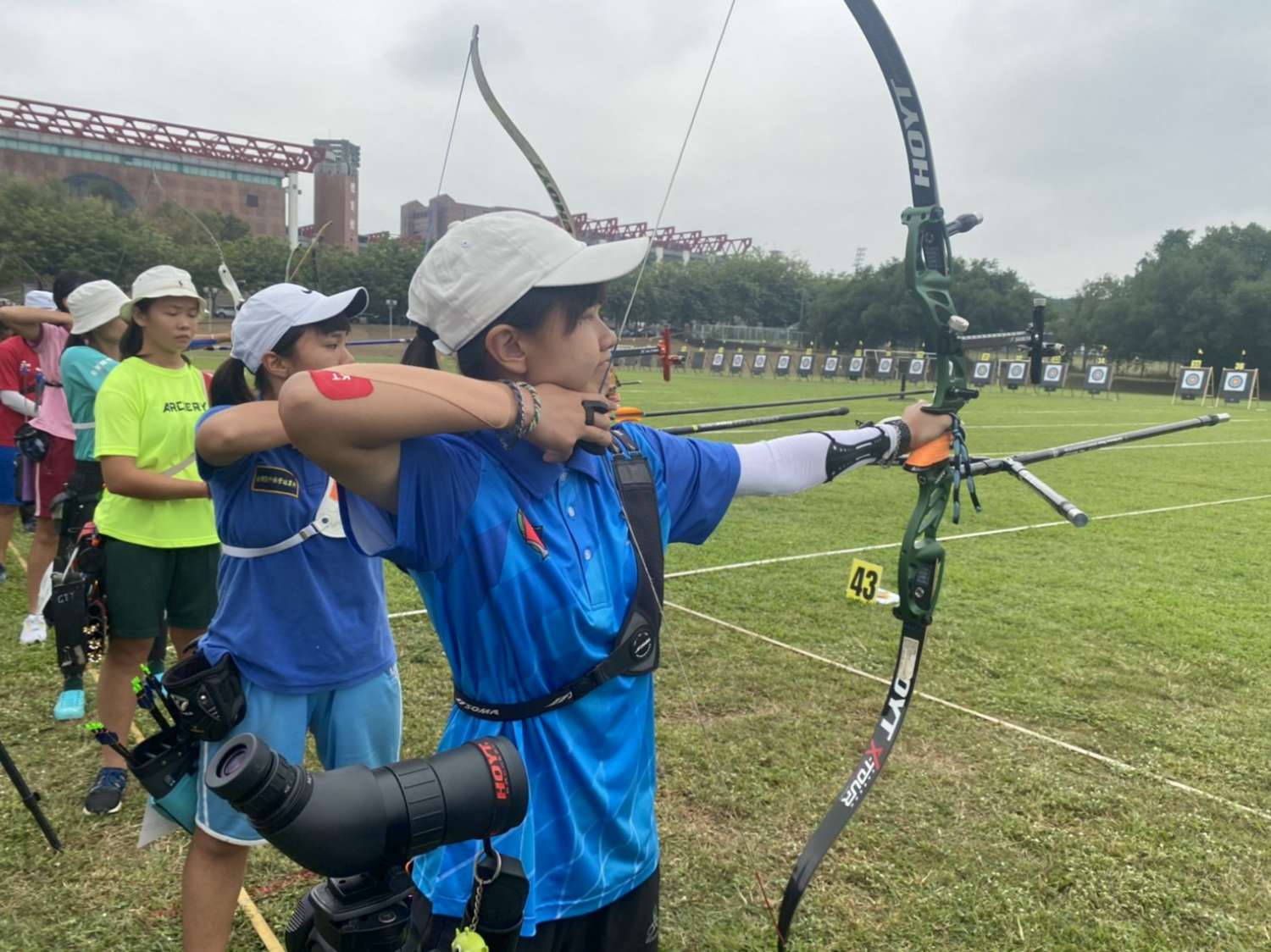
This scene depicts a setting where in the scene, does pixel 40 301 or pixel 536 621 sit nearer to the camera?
pixel 536 621

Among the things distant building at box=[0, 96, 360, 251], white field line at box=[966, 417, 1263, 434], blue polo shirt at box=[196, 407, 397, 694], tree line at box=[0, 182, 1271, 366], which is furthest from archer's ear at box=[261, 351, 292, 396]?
distant building at box=[0, 96, 360, 251]

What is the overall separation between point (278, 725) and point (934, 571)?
1.48 m

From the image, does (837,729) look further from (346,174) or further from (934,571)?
(346,174)

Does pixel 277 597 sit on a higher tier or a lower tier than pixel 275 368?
lower

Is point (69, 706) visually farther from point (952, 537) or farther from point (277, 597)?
point (952, 537)

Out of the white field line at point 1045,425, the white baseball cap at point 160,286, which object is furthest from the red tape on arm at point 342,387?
the white field line at point 1045,425

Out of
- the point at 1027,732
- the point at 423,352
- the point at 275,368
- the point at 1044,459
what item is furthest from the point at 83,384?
the point at 1027,732

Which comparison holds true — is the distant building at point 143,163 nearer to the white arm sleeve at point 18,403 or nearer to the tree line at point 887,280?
the tree line at point 887,280

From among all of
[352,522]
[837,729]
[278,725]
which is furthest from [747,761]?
[352,522]

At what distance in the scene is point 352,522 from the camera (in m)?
1.22

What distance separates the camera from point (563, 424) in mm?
1203

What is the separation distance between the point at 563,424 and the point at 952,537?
6.19 metres

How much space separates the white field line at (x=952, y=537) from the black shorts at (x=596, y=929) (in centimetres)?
406

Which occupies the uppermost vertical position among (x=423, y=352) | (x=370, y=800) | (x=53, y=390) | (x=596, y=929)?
(x=423, y=352)
